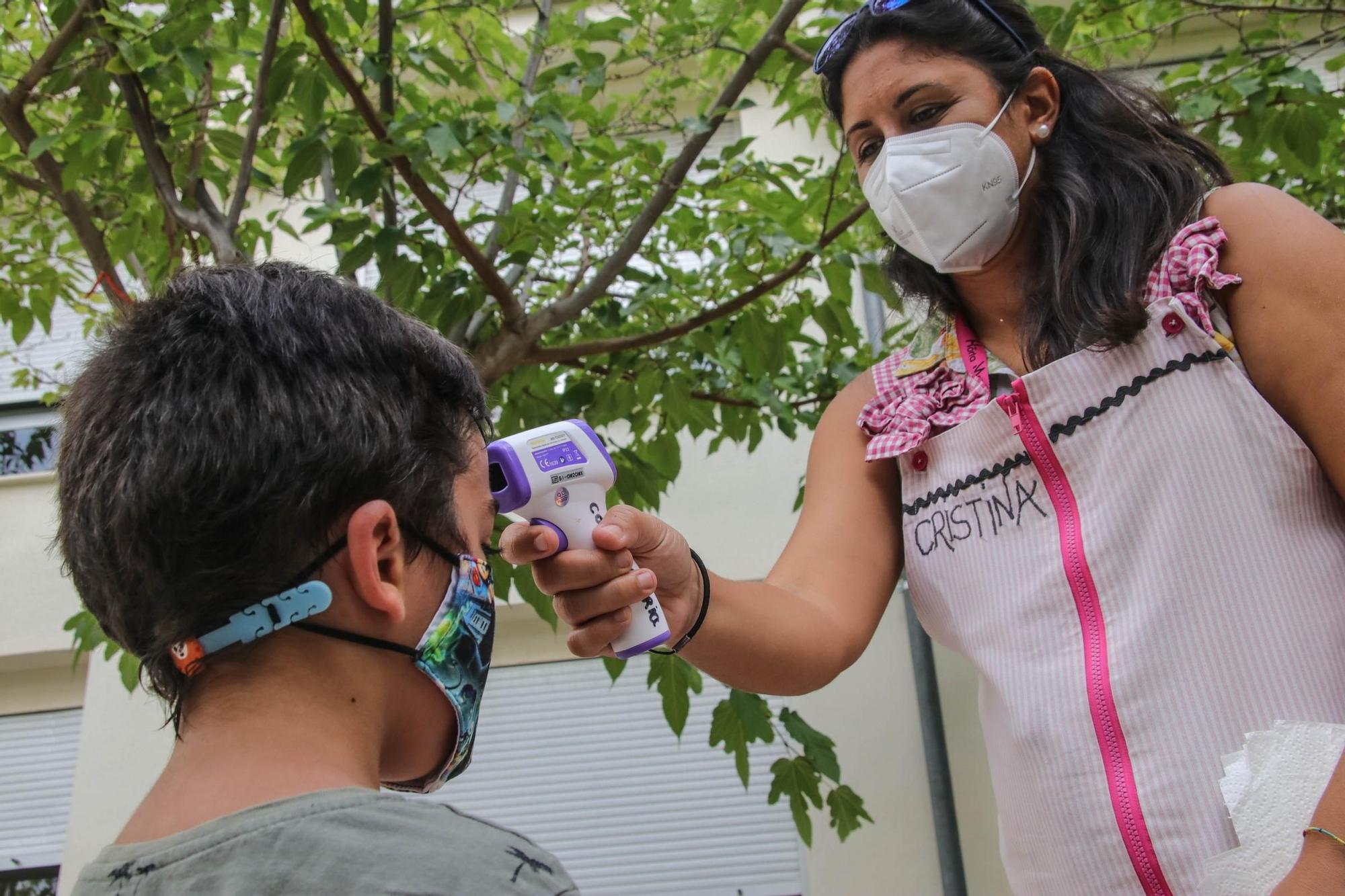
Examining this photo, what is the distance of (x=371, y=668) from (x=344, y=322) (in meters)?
0.41

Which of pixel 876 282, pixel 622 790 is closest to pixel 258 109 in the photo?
pixel 876 282

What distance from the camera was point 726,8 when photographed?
3225 millimetres

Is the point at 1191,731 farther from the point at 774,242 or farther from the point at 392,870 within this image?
the point at 774,242

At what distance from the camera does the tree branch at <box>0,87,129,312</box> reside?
9.64 ft

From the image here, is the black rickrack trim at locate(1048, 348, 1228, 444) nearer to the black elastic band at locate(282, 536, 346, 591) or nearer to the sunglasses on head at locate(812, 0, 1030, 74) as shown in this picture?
the sunglasses on head at locate(812, 0, 1030, 74)

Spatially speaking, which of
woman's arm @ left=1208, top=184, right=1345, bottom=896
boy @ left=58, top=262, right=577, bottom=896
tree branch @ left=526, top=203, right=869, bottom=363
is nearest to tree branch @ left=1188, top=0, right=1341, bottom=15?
tree branch @ left=526, top=203, right=869, bottom=363

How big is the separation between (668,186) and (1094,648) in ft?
7.00

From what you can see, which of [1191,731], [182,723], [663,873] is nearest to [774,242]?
[1191,731]

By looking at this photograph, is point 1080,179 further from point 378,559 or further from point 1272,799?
point 378,559

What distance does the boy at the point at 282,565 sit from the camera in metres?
1.01

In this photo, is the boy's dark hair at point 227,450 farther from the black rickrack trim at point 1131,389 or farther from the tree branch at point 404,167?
the tree branch at point 404,167

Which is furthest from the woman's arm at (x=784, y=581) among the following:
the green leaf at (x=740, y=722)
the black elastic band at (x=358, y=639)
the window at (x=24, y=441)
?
the window at (x=24, y=441)

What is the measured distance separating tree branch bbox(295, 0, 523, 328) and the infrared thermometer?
1478mm

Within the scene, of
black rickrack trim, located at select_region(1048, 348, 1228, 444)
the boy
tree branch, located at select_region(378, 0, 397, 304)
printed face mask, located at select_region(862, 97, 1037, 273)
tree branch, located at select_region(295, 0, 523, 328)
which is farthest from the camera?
tree branch, located at select_region(378, 0, 397, 304)
